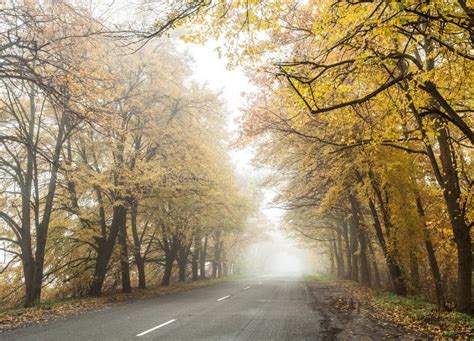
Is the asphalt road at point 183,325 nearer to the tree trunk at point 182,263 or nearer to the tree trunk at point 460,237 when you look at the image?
the tree trunk at point 460,237

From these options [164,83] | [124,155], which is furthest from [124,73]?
[124,155]

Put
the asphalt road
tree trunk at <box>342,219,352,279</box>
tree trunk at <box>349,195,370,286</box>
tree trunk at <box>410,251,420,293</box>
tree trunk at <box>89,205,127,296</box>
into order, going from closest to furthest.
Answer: the asphalt road
tree trunk at <box>410,251,420,293</box>
tree trunk at <box>89,205,127,296</box>
tree trunk at <box>349,195,370,286</box>
tree trunk at <box>342,219,352,279</box>

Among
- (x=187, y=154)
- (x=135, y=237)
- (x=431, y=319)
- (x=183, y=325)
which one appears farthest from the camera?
(x=135, y=237)

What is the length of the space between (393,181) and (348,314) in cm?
490

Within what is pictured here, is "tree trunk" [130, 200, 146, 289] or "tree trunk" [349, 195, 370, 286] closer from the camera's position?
"tree trunk" [130, 200, 146, 289]

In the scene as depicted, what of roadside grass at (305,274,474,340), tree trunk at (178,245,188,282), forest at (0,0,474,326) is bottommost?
roadside grass at (305,274,474,340)

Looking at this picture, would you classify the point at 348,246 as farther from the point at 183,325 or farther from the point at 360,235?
the point at 183,325

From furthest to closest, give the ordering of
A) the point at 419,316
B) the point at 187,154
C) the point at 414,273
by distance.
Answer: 1. the point at 187,154
2. the point at 414,273
3. the point at 419,316

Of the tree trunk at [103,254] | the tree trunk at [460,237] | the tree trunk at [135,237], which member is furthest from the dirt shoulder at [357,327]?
the tree trunk at [103,254]

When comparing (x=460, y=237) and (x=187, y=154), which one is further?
(x=187, y=154)

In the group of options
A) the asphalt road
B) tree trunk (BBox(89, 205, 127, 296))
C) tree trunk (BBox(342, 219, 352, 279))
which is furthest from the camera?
tree trunk (BBox(342, 219, 352, 279))

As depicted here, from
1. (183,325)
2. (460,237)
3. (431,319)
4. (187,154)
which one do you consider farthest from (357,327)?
(187,154)

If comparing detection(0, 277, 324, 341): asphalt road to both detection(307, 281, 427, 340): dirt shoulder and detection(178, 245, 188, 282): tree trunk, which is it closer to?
detection(307, 281, 427, 340): dirt shoulder

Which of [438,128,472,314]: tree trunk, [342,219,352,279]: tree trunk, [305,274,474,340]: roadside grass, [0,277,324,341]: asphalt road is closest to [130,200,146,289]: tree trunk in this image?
[0,277,324,341]: asphalt road
